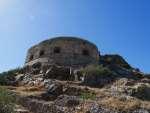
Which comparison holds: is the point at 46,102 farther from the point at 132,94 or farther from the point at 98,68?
the point at 98,68

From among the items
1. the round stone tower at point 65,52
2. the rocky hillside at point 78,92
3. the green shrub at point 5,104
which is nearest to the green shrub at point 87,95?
the rocky hillside at point 78,92

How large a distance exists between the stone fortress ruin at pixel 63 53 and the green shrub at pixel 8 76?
1.09 m

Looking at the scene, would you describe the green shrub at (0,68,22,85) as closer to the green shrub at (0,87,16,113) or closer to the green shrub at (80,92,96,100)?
the green shrub at (80,92,96,100)

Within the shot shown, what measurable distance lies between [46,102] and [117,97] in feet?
14.0

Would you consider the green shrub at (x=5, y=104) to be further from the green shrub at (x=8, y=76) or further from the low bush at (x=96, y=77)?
the green shrub at (x=8, y=76)

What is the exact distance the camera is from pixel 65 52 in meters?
37.4

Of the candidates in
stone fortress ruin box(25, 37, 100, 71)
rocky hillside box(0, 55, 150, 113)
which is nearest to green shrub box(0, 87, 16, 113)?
rocky hillside box(0, 55, 150, 113)

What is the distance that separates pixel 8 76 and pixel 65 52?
20.8ft

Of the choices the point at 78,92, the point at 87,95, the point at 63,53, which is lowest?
the point at 87,95

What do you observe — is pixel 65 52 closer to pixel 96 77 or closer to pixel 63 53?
pixel 63 53

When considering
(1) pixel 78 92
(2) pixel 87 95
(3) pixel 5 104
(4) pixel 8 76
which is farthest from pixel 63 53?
(3) pixel 5 104

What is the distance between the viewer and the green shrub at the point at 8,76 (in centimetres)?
3115

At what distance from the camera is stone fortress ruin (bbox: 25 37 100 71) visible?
1449 inches

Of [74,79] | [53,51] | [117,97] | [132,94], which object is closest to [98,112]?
[117,97]
